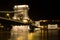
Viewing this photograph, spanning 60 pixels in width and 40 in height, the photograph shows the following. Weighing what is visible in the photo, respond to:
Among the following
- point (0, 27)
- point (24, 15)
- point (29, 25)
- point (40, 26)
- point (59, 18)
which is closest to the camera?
point (29, 25)

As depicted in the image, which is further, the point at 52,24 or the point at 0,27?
the point at 52,24

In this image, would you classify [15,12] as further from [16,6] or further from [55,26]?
[55,26]

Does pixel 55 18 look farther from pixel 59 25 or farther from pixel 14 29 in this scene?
pixel 14 29

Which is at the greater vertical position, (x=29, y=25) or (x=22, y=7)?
(x=22, y=7)

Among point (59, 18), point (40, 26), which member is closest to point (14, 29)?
point (40, 26)

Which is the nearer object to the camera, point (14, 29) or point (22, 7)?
point (14, 29)

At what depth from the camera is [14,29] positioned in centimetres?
838

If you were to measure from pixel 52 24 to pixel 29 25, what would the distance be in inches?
125

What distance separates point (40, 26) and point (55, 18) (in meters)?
3.34

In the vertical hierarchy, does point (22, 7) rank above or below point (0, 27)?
above

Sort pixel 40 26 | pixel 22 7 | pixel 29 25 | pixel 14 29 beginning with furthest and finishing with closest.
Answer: pixel 22 7 < pixel 14 29 < pixel 40 26 < pixel 29 25

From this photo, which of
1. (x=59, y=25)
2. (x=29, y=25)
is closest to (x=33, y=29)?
(x=29, y=25)

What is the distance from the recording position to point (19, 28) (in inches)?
335

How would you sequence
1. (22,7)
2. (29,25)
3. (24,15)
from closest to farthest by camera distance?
(29,25) < (22,7) < (24,15)
